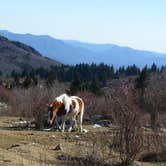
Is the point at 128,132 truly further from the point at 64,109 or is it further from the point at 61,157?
the point at 64,109

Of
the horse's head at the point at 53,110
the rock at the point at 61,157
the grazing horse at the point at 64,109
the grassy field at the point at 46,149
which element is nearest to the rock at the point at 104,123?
the grazing horse at the point at 64,109

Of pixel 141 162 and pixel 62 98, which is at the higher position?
pixel 62 98

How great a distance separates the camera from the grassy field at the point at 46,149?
1408 centimetres

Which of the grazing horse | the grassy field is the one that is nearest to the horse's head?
the grazing horse

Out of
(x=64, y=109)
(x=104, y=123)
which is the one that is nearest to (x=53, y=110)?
(x=64, y=109)

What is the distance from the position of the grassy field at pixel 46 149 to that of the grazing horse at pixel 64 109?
1355 millimetres

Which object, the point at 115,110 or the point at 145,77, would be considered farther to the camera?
the point at 145,77

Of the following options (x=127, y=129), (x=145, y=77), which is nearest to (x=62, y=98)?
(x=127, y=129)

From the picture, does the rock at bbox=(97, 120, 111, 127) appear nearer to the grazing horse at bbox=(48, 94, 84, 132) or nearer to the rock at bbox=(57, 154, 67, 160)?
the grazing horse at bbox=(48, 94, 84, 132)

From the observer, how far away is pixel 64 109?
2253cm

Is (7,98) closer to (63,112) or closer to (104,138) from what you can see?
(63,112)

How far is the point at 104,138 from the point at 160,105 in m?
12.6

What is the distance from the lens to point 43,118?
79.2 ft

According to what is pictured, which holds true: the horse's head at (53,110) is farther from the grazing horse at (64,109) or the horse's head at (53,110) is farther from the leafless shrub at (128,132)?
the leafless shrub at (128,132)
